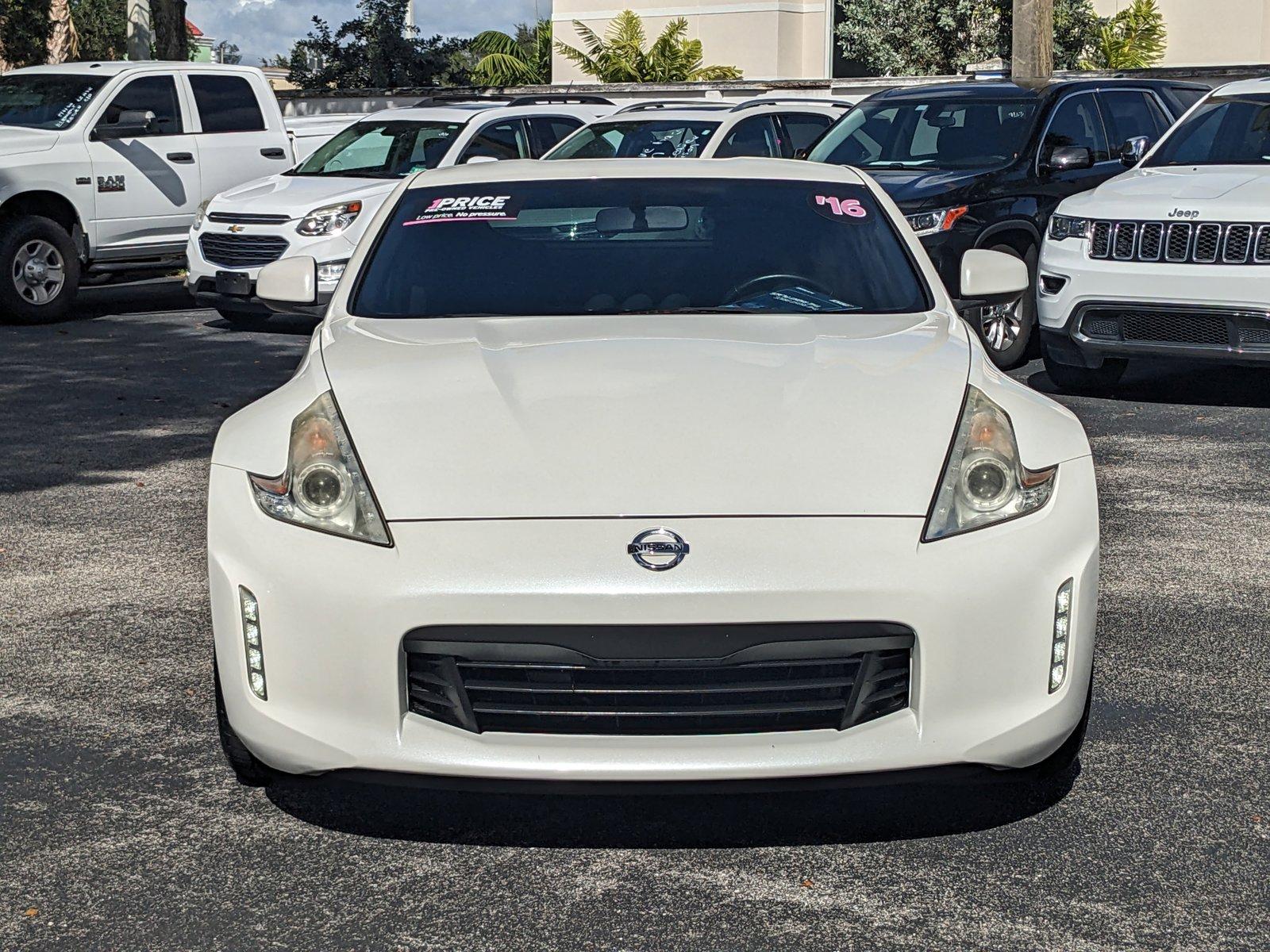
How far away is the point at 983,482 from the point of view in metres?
3.62

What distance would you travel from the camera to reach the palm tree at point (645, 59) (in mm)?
33219

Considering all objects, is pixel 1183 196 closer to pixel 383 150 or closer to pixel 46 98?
pixel 383 150

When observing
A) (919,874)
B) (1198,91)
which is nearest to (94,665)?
(919,874)

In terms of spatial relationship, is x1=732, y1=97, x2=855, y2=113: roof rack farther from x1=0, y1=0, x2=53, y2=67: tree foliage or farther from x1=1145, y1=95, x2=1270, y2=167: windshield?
x1=0, y1=0, x2=53, y2=67: tree foliage

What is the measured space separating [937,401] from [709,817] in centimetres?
108

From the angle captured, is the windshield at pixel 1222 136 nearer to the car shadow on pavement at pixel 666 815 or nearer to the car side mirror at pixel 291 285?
the car side mirror at pixel 291 285

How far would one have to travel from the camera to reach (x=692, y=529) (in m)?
3.42

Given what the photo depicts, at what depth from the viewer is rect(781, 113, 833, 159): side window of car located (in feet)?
49.9

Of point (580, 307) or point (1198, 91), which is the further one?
point (1198, 91)

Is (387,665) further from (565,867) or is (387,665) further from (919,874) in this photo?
(919,874)

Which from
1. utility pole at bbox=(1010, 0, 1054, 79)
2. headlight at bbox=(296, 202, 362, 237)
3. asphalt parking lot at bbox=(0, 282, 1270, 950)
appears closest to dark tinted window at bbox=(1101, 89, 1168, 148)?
headlight at bbox=(296, 202, 362, 237)

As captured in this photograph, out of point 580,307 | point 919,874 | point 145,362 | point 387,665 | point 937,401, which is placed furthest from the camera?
point 145,362

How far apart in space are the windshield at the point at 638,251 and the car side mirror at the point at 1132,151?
733 cm

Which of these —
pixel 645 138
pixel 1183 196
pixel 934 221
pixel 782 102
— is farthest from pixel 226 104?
pixel 1183 196
